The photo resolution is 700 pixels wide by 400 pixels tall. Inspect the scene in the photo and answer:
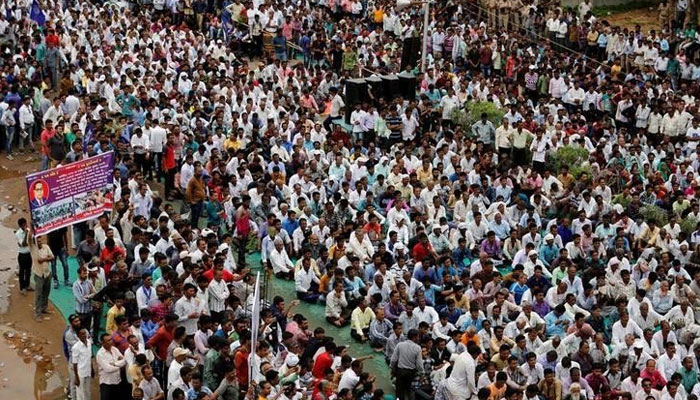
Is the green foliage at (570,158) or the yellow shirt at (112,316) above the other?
the yellow shirt at (112,316)

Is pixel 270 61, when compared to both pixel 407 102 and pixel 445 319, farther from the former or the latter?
pixel 445 319

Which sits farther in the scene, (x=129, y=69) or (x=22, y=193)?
(x=129, y=69)

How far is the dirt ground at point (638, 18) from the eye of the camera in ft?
124

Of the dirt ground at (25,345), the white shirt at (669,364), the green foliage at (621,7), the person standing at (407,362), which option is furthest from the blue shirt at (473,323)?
the green foliage at (621,7)

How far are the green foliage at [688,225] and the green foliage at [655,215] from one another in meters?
0.31

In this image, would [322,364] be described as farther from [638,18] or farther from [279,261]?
[638,18]

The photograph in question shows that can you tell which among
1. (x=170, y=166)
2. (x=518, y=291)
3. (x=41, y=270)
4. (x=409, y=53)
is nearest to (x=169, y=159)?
(x=170, y=166)

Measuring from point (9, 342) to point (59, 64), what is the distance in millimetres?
11605

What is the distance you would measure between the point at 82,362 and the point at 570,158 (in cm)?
1162

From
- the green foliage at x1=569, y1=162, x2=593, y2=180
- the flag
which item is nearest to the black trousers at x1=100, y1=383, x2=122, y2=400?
the green foliage at x1=569, y1=162, x2=593, y2=180

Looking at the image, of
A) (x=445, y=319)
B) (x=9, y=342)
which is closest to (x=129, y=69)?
(x=9, y=342)

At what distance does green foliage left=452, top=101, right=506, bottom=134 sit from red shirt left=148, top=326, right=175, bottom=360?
37.2 ft

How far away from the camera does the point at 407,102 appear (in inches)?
1052

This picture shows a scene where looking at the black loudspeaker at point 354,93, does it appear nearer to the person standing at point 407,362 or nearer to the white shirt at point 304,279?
the white shirt at point 304,279
